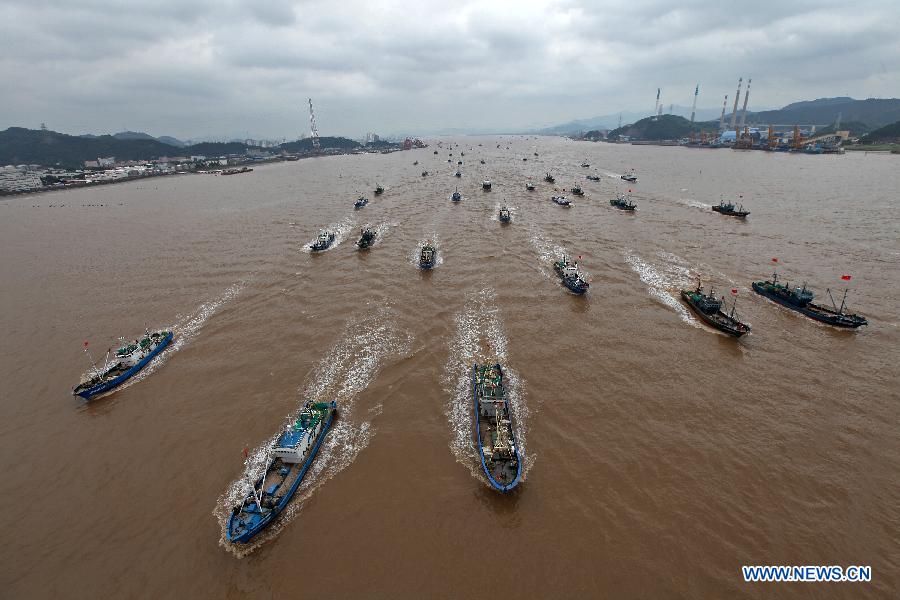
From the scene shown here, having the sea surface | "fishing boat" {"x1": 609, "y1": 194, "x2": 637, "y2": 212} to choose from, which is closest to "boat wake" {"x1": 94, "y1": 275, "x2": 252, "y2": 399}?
the sea surface

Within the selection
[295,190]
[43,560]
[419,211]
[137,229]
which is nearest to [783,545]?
[43,560]

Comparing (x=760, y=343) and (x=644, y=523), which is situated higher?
(x=760, y=343)

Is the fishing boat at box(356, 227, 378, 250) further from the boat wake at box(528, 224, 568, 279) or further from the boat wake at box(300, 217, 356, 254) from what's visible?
the boat wake at box(528, 224, 568, 279)

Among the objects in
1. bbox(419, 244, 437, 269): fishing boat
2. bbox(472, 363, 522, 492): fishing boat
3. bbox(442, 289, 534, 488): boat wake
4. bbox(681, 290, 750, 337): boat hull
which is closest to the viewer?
bbox(472, 363, 522, 492): fishing boat

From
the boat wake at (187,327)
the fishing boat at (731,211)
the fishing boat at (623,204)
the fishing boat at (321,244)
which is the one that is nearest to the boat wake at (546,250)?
the fishing boat at (623,204)

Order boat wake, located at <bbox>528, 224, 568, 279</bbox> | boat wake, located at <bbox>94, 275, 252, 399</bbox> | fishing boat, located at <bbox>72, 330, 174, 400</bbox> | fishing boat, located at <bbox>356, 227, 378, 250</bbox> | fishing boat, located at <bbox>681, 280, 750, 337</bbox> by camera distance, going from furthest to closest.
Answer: fishing boat, located at <bbox>356, 227, 378, 250</bbox>
boat wake, located at <bbox>528, 224, 568, 279</bbox>
fishing boat, located at <bbox>681, 280, 750, 337</bbox>
boat wake, located at <bbox>94, 275, 252, 399</bbox>
fishing boat, located at <bbox>72, 330, 174, 400</bbox>

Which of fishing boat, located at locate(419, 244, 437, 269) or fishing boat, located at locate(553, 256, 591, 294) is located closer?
fishing boat, located at locate(553, 256, 591, 294)

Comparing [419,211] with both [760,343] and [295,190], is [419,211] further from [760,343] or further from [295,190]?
[760,343]

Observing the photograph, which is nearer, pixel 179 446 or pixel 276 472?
pixel 276 472
